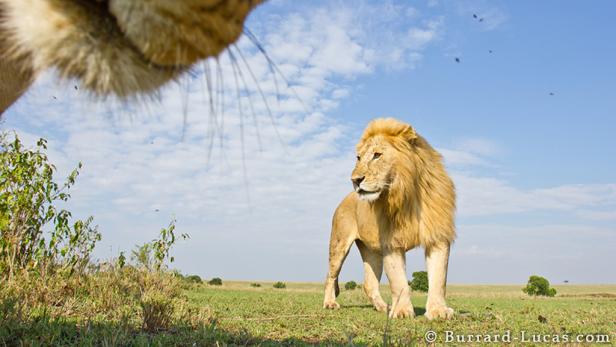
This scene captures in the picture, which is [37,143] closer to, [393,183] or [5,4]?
[393,183]

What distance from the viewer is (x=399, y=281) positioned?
629 cm

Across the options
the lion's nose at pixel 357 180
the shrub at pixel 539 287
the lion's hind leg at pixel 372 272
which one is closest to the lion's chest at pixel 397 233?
the lion's nose at pixel 357 180

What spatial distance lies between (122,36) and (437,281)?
518 centimetres

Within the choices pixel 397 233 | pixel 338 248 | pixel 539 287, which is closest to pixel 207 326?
pixel 397 233

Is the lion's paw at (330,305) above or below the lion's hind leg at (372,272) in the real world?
below

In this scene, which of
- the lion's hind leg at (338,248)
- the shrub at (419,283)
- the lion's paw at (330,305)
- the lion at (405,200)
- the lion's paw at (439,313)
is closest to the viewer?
the lion's paw at (439,313)

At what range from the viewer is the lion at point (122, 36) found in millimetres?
1515

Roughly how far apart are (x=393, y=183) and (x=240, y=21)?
16.2ft

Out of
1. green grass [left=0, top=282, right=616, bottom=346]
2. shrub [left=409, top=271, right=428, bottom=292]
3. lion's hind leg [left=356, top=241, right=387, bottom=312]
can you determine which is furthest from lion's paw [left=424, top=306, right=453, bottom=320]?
shrub [left=409, top=271, right=428, bottom=292]

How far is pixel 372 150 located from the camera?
6.45 metres

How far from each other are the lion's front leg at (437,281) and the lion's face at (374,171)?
95 cm

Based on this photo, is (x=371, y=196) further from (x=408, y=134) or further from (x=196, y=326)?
(x=196, y=326)

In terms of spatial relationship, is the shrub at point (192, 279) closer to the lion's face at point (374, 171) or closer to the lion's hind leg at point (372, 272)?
the lion's hind leg at point (372, 272)

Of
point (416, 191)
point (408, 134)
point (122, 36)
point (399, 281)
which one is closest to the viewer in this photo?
point (122, 36)
